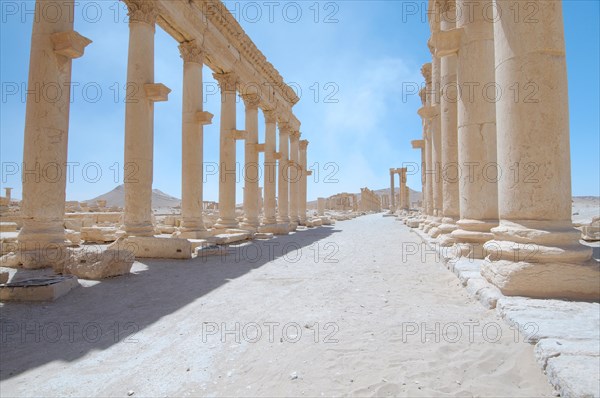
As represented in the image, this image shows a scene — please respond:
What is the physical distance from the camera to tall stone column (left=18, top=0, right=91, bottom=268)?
25.0 feet

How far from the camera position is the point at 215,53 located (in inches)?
559

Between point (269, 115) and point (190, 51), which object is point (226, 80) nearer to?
point (190, 51)

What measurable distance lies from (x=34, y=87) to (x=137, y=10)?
3931mm

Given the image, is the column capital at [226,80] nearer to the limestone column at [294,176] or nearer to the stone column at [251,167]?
the stone column at [251,167]

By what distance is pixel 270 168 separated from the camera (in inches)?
797

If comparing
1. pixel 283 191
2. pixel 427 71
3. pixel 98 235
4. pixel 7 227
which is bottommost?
pixel 98 235

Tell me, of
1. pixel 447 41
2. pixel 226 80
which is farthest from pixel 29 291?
pixel 226 80

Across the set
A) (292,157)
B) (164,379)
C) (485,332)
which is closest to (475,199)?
(485,332)

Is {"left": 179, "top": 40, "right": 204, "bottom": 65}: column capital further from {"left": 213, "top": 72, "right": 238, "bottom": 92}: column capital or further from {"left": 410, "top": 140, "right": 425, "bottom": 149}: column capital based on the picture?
{"left": 410, "top": 140, "right": 425, "bottom": 149}: column capital

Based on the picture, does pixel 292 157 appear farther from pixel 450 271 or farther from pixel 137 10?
pixel 450 271

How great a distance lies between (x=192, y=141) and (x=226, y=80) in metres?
4.47

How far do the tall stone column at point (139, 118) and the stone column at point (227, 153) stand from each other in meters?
5.11

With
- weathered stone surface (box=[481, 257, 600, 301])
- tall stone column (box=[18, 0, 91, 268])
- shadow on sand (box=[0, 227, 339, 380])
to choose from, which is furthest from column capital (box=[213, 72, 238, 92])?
weathered stone surface (box=[481, 257, 600, 301])

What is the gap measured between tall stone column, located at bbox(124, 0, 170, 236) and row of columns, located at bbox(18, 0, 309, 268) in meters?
0.03
